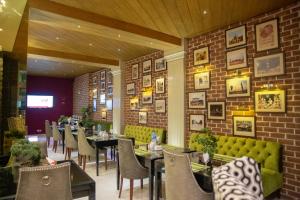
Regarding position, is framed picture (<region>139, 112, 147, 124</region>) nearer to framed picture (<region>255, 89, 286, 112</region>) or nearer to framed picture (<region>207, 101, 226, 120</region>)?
framed picture (<region>207, 101, 226, 120</region>)

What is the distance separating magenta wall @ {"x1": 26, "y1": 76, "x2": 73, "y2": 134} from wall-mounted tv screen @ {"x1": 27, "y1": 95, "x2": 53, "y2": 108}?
174mm

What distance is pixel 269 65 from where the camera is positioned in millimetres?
3721

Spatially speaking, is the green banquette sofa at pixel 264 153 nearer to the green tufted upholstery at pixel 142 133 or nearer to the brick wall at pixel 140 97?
the green tufted upholstery at pixel 142 133

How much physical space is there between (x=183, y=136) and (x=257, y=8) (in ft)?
9.86

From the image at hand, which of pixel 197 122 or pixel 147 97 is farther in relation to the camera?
pixel 147 97

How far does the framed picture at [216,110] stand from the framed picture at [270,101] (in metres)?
0.69

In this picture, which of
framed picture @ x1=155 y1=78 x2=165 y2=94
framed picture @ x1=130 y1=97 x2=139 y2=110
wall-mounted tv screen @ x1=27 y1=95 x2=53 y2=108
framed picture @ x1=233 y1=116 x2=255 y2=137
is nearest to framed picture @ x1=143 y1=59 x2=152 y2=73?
framed picture @ x1=155 y1=78 x2=165 y2=94

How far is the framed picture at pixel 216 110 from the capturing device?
4430 mm

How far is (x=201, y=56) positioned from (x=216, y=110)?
1261mm

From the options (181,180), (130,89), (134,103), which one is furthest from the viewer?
(130,89)

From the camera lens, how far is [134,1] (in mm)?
3375

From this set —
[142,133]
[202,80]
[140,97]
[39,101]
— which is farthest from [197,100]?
[39,101]

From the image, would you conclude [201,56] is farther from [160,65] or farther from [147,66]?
[147,66]

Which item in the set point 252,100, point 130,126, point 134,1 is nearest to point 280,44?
point 252,100
